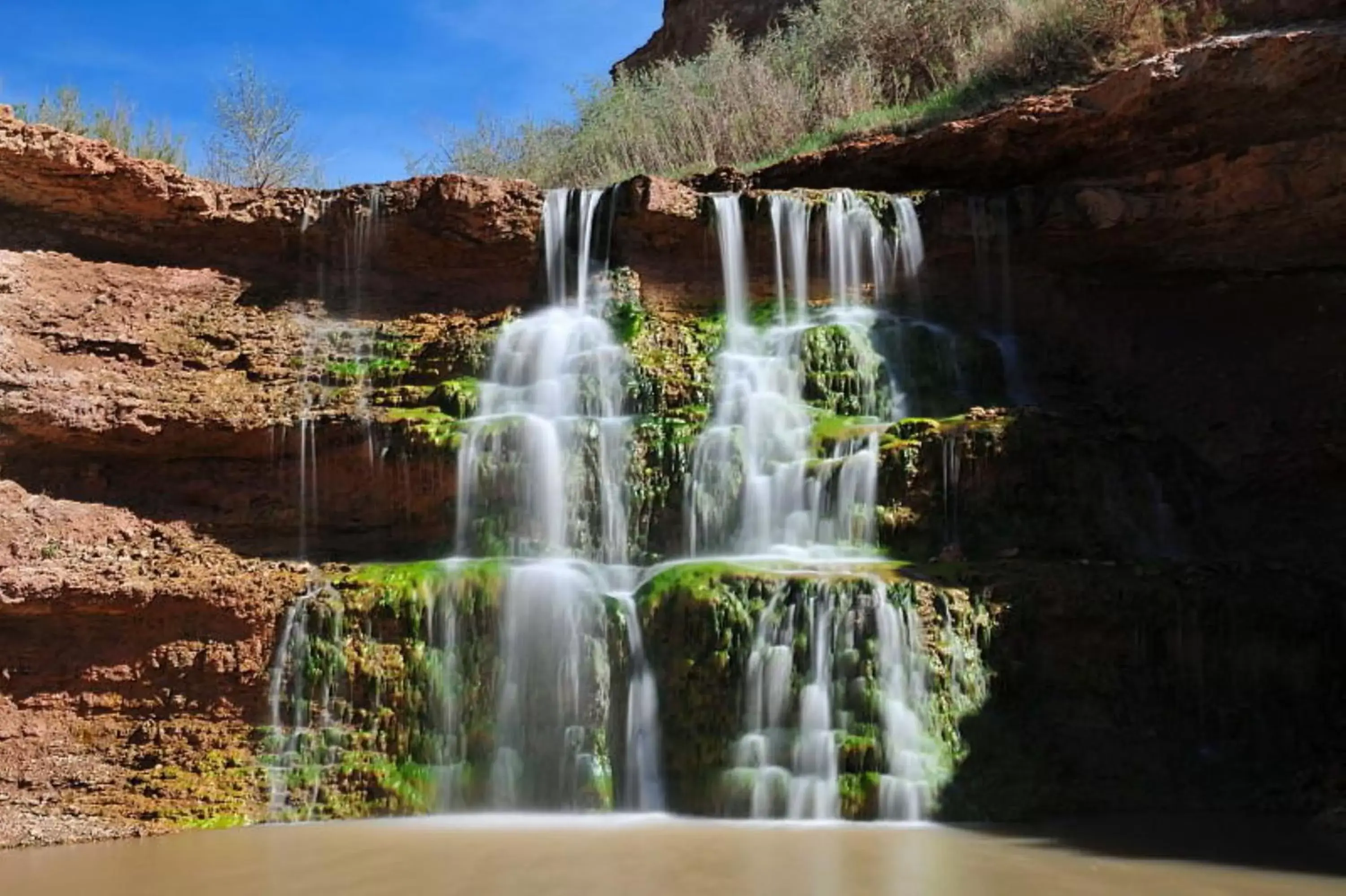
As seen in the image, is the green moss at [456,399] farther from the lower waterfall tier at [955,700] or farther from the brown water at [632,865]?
the brown water at [632,865]

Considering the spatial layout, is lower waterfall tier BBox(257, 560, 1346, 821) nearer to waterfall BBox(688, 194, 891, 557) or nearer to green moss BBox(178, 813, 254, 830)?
green moss BBox(178, 813, 254, 830)

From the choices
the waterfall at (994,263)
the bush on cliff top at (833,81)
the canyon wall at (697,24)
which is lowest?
the waterfall at (994,263)

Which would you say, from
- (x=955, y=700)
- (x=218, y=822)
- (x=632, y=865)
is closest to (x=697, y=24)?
(x=955, y=700)

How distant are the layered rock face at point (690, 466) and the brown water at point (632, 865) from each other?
2.97 feet

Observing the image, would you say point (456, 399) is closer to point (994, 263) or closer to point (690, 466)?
point (690, 466)

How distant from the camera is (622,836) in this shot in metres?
8.33

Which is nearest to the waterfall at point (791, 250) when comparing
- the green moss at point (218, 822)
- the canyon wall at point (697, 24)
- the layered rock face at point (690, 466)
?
the layered rock face at point (690, 466)

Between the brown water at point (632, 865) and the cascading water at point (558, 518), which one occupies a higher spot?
the cascading water at point (558, 518)

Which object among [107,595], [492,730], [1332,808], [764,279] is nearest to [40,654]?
[107,595]

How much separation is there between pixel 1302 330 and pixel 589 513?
27.9 feet

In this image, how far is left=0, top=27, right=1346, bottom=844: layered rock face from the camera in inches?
380

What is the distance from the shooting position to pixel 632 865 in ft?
24.0

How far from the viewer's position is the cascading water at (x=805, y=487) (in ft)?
30.5

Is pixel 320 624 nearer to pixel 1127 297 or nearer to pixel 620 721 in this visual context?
pixel 620 721
